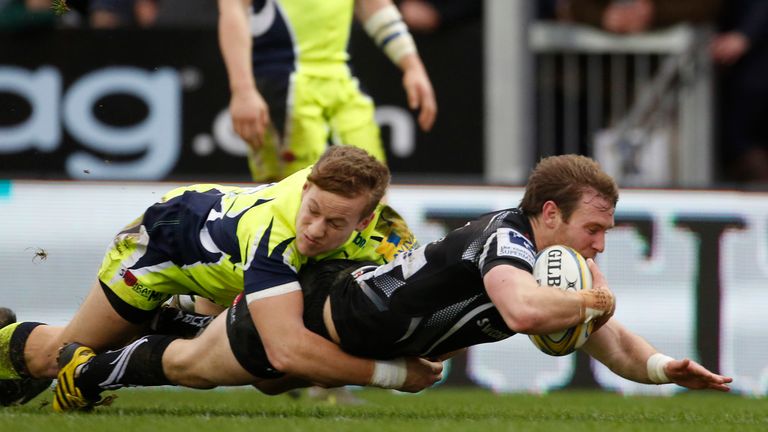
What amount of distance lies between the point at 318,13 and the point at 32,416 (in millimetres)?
2783

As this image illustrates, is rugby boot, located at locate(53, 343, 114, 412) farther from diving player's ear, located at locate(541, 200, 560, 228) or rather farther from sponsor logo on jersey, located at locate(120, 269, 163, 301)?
diving player's ear, located at locate(541, 200, 560, 228)

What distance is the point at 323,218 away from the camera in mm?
6059

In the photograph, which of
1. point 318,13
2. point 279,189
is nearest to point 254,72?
point 318,13

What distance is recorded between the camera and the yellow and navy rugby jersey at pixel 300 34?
791 cm

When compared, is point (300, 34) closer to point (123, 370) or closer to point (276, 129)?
point (276, 129)

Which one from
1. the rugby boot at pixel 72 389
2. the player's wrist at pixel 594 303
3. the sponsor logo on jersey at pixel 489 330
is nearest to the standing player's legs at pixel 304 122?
the rugby boot at pixel 72 389

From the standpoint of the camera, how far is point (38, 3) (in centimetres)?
1005

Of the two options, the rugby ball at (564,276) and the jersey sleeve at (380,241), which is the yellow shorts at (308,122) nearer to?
the jersey sleeve at (380,241)

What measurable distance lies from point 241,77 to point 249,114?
189mm

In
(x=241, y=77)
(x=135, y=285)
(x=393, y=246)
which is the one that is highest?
(x=241, y=77)

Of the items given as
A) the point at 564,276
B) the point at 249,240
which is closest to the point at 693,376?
the point at 564,276

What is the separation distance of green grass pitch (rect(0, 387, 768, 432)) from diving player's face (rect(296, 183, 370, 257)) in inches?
27.5

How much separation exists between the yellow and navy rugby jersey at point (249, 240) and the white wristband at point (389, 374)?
1.59 ft

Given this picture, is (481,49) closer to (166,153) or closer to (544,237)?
(166,153)
